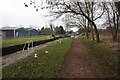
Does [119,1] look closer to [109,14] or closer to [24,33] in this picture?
[109,14]

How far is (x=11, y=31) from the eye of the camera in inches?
4008

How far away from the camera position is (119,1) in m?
13.8

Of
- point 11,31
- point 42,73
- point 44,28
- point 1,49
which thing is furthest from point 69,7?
point 44,28

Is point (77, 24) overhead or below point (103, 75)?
overhead

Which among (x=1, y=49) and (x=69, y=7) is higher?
(x=69, y=7)

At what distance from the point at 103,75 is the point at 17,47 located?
17.9 meters

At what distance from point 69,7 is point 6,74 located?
2416cm

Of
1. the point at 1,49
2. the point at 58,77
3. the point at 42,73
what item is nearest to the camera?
the point at 58,77

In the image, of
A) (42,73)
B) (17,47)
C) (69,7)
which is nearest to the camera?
(42,73)

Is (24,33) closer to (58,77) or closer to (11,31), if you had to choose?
(11,31)

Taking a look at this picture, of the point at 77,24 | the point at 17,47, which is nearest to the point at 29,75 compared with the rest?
the point at 17,47

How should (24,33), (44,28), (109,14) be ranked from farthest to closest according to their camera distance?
(44,28), (24,33), (109,14)

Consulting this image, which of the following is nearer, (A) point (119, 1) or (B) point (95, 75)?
(B) point (95, 75)

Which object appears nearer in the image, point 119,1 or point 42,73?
point 42,73
